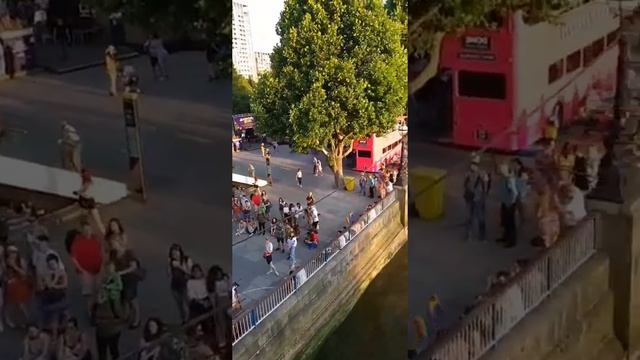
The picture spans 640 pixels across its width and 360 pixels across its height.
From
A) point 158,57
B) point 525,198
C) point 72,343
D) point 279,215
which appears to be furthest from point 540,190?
point 72,343

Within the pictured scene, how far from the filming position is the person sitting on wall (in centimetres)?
262

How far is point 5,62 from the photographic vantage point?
7.57 ft

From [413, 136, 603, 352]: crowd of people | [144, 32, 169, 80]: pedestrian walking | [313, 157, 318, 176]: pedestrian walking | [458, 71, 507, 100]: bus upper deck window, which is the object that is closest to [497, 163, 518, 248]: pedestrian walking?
[413, 136, 603, 352]: crowd of people

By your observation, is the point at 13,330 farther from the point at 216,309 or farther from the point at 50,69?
the point at 50,69

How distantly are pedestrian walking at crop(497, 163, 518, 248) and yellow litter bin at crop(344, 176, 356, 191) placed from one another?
0.43 m

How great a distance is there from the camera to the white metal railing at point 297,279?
2.56 m

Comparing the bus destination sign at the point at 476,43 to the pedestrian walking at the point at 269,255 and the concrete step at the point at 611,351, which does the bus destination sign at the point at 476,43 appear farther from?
the concrete step at the point at 611,351

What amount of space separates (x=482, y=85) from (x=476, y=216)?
0.39m

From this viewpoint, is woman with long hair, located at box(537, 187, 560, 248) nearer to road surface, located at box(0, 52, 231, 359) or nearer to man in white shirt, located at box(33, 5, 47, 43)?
road surface, located at box(0, 52, 231, 359)

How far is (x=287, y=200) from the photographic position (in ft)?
8.63

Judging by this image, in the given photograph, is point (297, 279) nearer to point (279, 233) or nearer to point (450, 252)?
point (279, 233)

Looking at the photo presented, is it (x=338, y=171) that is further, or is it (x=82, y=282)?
(x=338, y=171)

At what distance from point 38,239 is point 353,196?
3.01ft

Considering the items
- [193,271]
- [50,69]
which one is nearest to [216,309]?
[193,271]
